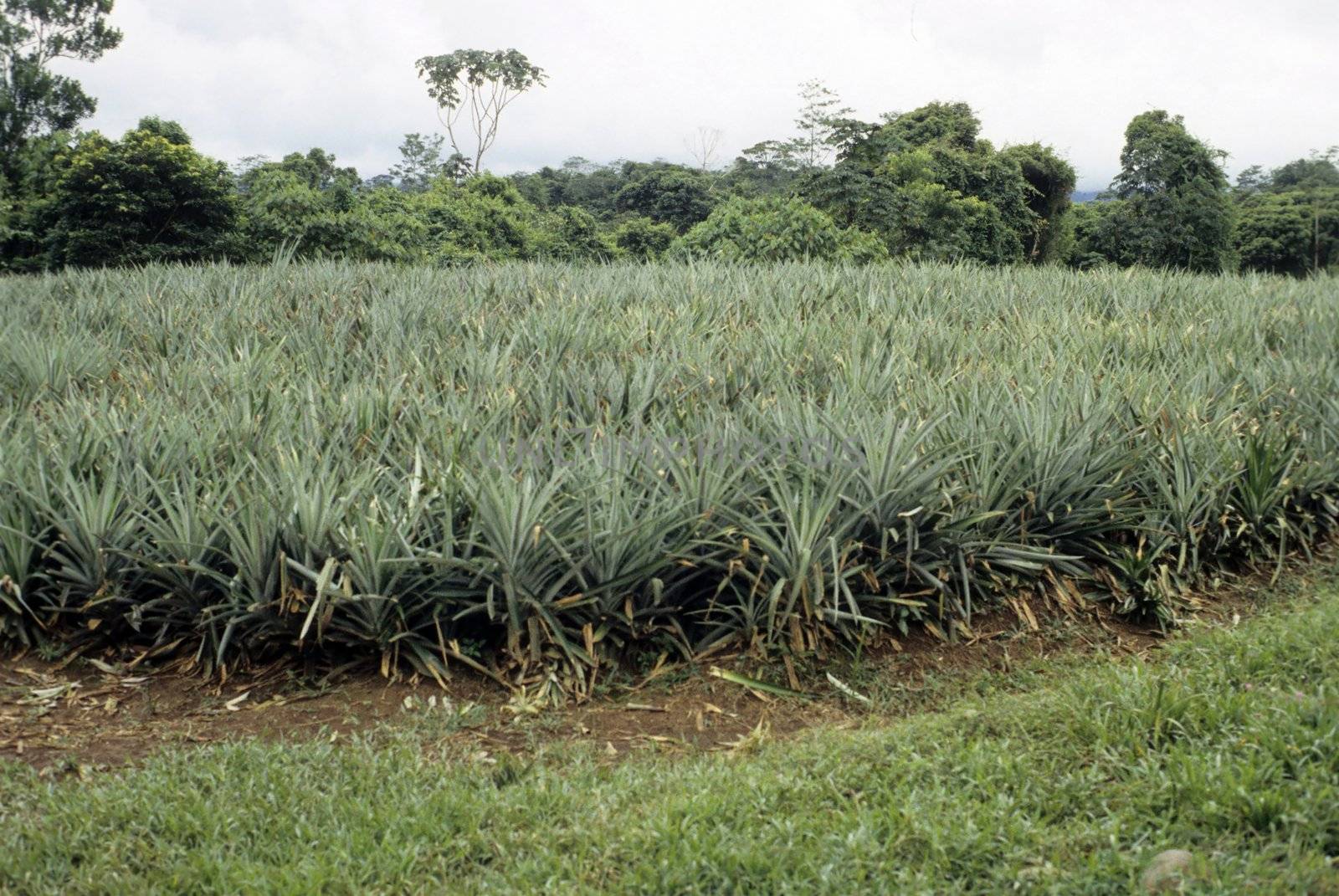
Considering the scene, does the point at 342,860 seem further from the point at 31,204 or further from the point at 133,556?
the point at 31,204

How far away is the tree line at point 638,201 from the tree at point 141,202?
0.04 metres

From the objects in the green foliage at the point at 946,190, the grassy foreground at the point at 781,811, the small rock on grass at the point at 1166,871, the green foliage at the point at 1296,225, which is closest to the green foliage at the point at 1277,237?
the green foliage at the point at 1296,225

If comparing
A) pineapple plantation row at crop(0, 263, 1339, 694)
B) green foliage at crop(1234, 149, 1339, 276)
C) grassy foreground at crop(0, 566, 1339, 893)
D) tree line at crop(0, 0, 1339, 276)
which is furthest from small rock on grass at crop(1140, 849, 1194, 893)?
green foliage at crop(1234, 149, 1339, 276)

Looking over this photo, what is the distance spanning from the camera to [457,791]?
3.03 metres

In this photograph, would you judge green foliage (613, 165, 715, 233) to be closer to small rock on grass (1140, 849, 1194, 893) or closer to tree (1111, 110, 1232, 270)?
tree (1111, 110, 1232, 270)

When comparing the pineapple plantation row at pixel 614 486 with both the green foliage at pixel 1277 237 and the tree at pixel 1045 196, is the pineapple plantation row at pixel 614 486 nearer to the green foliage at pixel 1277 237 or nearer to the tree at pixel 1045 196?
the tree at pixel 1045 196

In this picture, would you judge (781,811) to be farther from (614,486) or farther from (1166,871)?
(614,486)

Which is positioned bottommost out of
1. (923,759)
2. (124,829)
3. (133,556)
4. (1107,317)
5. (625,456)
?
(124,829)

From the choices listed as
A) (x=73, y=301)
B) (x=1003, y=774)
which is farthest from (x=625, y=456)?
(x=73, y=301)

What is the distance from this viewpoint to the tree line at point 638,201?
18.8 metres

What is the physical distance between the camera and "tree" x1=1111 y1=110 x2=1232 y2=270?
32156 mm

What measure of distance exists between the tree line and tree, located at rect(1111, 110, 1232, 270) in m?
0.05

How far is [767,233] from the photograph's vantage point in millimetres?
16062

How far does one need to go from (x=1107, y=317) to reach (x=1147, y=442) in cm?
410
